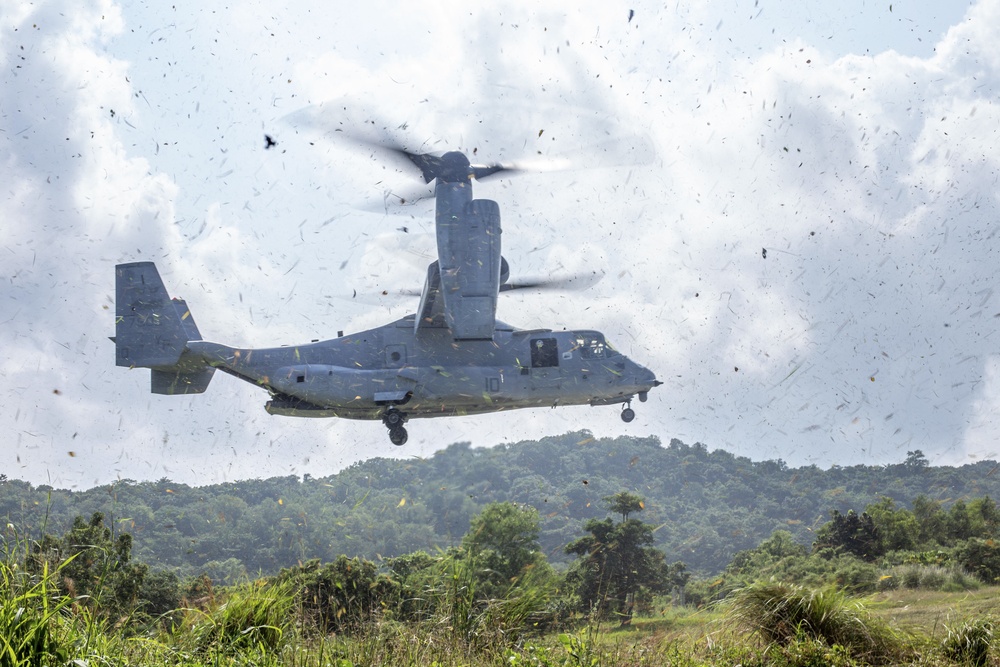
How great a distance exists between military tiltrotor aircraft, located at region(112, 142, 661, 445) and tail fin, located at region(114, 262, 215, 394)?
27mm

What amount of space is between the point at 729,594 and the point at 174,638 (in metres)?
5.24

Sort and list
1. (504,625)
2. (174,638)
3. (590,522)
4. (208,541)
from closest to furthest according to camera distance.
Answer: (174,638) → (504,625) → (590,522) → (208,541)

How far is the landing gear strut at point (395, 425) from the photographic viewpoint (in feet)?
69.4

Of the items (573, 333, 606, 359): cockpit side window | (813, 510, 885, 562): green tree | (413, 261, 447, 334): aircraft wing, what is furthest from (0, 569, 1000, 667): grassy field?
(573, 333, 606, 359): cockpit side window

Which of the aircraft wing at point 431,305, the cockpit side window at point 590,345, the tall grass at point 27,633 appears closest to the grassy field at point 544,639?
the tall grass at point 27,633

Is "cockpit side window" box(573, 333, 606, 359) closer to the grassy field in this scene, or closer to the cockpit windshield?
the cockpit windshield

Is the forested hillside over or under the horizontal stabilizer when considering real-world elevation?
under

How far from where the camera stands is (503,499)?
52.1m

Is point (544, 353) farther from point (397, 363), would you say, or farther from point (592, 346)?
point (397, 363)

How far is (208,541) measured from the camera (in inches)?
1330

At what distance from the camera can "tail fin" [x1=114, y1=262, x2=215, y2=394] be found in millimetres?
21375

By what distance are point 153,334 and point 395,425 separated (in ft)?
23.3

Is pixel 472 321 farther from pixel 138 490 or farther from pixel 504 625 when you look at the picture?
pixel 138 490

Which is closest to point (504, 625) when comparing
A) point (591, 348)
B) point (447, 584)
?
point (447, 584)
